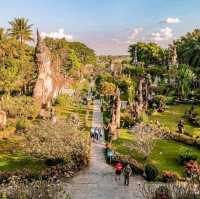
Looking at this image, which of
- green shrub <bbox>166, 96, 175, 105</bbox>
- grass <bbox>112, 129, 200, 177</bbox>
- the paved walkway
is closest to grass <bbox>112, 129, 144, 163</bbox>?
grass <bbox>112, 129, 200, 177</bbox>

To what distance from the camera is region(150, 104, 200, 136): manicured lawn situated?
150 ft

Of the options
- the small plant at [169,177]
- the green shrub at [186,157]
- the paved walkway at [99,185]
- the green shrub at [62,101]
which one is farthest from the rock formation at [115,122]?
the green shrub at [62,101]

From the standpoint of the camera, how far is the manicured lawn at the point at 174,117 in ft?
150

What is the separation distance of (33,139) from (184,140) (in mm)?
16982

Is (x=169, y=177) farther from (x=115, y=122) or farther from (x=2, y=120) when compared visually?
(x=2, y=120)

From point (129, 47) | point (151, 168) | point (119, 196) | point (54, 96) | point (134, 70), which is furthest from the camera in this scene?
point (129, 47)

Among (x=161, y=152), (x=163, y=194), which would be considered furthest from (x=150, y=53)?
(x=163, y=194)

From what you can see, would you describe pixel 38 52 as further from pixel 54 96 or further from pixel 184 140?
pixel 184 140

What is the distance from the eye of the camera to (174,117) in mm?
53188

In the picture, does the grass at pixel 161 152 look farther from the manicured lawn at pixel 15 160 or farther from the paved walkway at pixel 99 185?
the manicured lawn at pixel 15 160

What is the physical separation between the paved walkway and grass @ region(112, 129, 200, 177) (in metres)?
3.83

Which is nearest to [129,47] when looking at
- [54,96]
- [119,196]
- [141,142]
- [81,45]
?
[81,45]

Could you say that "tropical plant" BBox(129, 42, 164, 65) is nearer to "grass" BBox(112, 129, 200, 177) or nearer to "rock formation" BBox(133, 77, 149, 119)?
"rock formation" BBox(133, 77, 149, 119)

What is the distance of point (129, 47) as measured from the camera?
123000 millimetres
